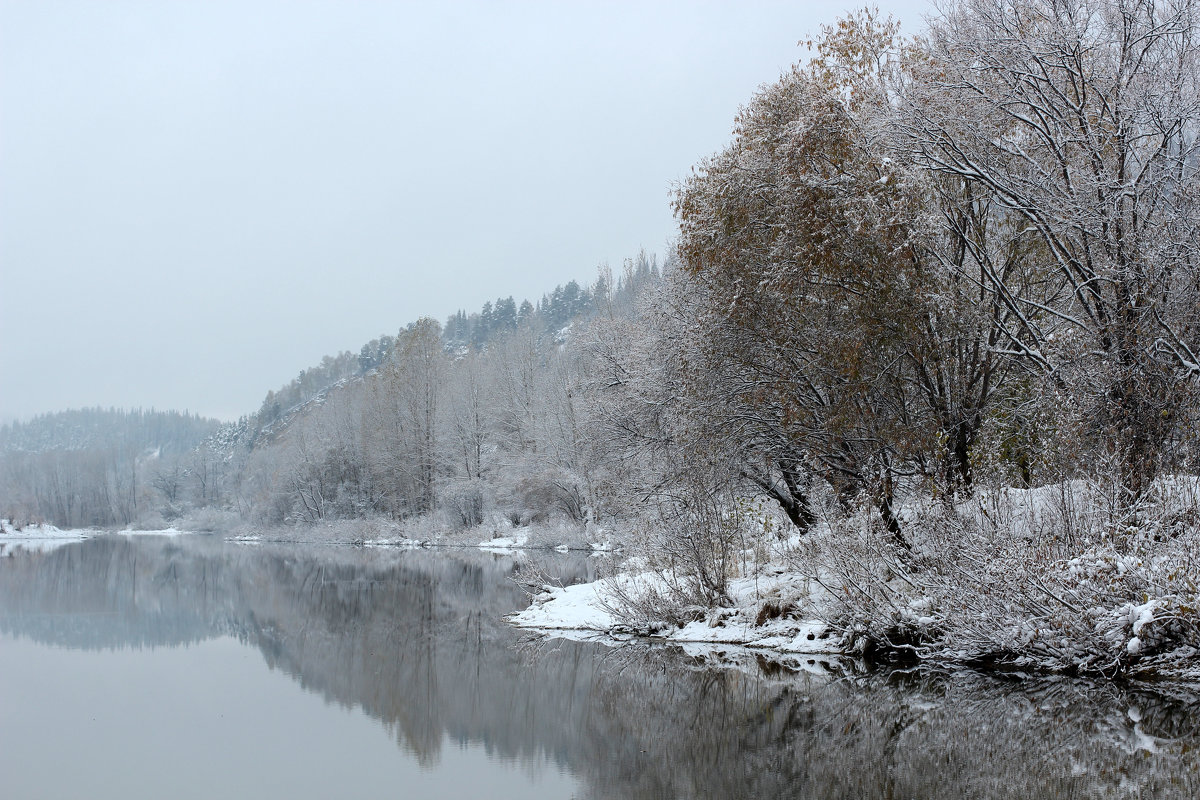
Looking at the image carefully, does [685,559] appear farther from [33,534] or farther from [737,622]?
[33,534]

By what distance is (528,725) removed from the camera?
9.85 metres

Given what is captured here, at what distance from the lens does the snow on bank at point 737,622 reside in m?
13.4

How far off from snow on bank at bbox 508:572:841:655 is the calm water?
106 cm

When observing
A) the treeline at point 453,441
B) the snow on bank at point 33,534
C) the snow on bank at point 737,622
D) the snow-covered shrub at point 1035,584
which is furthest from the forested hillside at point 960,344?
the snow on bank at point 33,534

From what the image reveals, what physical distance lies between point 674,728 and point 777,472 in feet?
30.9

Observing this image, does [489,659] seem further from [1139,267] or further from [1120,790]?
[1139,267]

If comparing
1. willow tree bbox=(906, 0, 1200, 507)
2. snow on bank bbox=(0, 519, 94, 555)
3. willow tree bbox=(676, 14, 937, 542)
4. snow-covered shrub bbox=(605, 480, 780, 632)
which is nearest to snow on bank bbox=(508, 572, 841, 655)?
snow-covered shrub bbox=(605, 480, 780, 632)

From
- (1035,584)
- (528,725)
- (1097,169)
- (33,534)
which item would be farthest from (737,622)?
(33,534)

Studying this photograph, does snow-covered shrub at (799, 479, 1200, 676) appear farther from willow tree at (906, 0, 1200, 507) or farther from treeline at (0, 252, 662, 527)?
treeline at (0, 252, 662, 527)

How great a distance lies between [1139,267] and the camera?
37.9 ft

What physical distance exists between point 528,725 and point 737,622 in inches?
221

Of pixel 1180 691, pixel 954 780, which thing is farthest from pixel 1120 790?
pixel 1180 691

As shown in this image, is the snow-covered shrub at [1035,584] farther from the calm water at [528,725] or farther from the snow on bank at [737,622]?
the snow on bank at [737,622]

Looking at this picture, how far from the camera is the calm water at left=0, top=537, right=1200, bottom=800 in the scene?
7359 mm
